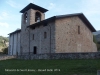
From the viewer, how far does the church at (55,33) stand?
21.0m

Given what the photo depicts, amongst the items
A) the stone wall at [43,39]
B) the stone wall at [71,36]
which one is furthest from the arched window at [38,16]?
the stone wall at [71,36]

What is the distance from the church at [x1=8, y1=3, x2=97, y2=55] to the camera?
2100 centimetres

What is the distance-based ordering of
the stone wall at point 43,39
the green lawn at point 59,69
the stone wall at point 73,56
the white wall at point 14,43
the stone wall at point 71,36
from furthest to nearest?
1. the white wall at point 14,43
2. the stone wall at point 43,39
3. the stone wall at point 71,36
4. the stone wall at point 73,56
5. the green lawn at point 59,69

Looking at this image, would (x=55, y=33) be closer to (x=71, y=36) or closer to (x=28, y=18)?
(x=71, y=36)

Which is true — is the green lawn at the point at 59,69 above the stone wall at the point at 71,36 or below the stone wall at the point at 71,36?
below

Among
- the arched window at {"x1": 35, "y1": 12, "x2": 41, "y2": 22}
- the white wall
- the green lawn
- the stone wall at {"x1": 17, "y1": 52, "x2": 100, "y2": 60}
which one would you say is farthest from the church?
the green lawn

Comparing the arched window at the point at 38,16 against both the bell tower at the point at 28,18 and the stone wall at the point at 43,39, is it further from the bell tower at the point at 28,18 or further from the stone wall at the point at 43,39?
the stone wall at the point at 43,39

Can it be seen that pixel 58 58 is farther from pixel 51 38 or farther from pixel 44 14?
pixel 44 14

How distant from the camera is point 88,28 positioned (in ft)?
81.6

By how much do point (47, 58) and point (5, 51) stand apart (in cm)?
2904

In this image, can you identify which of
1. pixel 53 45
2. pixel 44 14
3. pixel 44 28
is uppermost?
pixel 44 14

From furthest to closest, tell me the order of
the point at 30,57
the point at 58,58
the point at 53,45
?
1. the point at 53,45
2. the point at 30,57
3. the point at 58,58

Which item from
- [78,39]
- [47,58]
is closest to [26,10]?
[78,39]

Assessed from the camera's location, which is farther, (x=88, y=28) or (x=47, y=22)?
(x=88, y=28)
